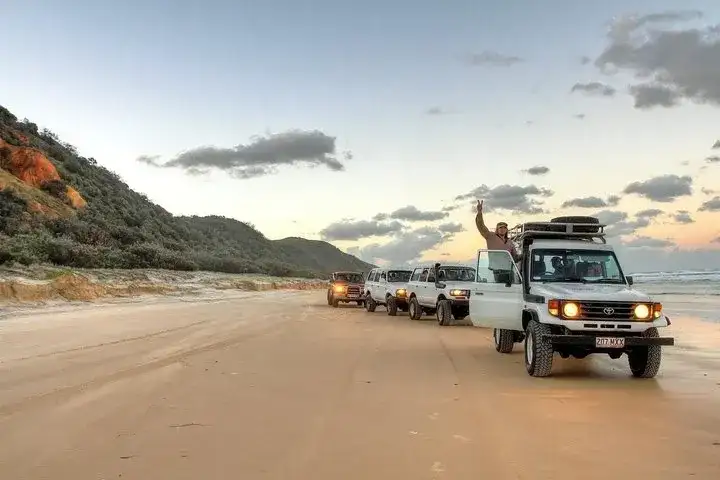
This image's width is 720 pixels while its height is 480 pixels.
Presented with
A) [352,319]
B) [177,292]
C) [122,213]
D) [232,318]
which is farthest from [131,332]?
[122,213]

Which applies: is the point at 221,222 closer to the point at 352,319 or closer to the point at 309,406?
the point at 352,319

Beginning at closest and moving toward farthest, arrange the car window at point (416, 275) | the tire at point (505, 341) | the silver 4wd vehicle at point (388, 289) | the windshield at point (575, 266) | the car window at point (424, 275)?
the windshield at point (575, 266)
the tire at point (505, 341)
the car window at point (424, 275)
the car window at point (416, 275)
the silver 4wd vehicle at point (388, 289)

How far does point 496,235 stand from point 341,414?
6.71m

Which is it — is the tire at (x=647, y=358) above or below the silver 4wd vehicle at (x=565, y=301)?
below

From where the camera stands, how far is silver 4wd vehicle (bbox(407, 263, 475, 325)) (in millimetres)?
20078

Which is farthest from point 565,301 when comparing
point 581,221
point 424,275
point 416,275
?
point 416,275

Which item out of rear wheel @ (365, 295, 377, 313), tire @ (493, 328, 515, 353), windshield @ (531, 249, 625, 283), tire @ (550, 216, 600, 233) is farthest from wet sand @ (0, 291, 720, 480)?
rear wheel @ (365, 295, 377, 313)

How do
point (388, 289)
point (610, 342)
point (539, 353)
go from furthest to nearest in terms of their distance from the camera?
1. point (388, 289)
2. point (539, 353)
3. point (610, 342)

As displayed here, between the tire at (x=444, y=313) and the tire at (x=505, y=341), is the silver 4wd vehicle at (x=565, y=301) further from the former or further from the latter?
the tire at (x=444, y=313)

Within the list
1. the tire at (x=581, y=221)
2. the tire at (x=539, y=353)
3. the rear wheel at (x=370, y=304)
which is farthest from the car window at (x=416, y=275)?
the tire at (x=539, y=353)

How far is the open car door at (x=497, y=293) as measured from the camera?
11344mm

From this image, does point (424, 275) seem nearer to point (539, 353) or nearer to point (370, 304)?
point (370, 304)

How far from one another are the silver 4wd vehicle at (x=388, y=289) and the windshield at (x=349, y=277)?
289 centimetres

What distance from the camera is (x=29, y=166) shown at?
46.9 metres
